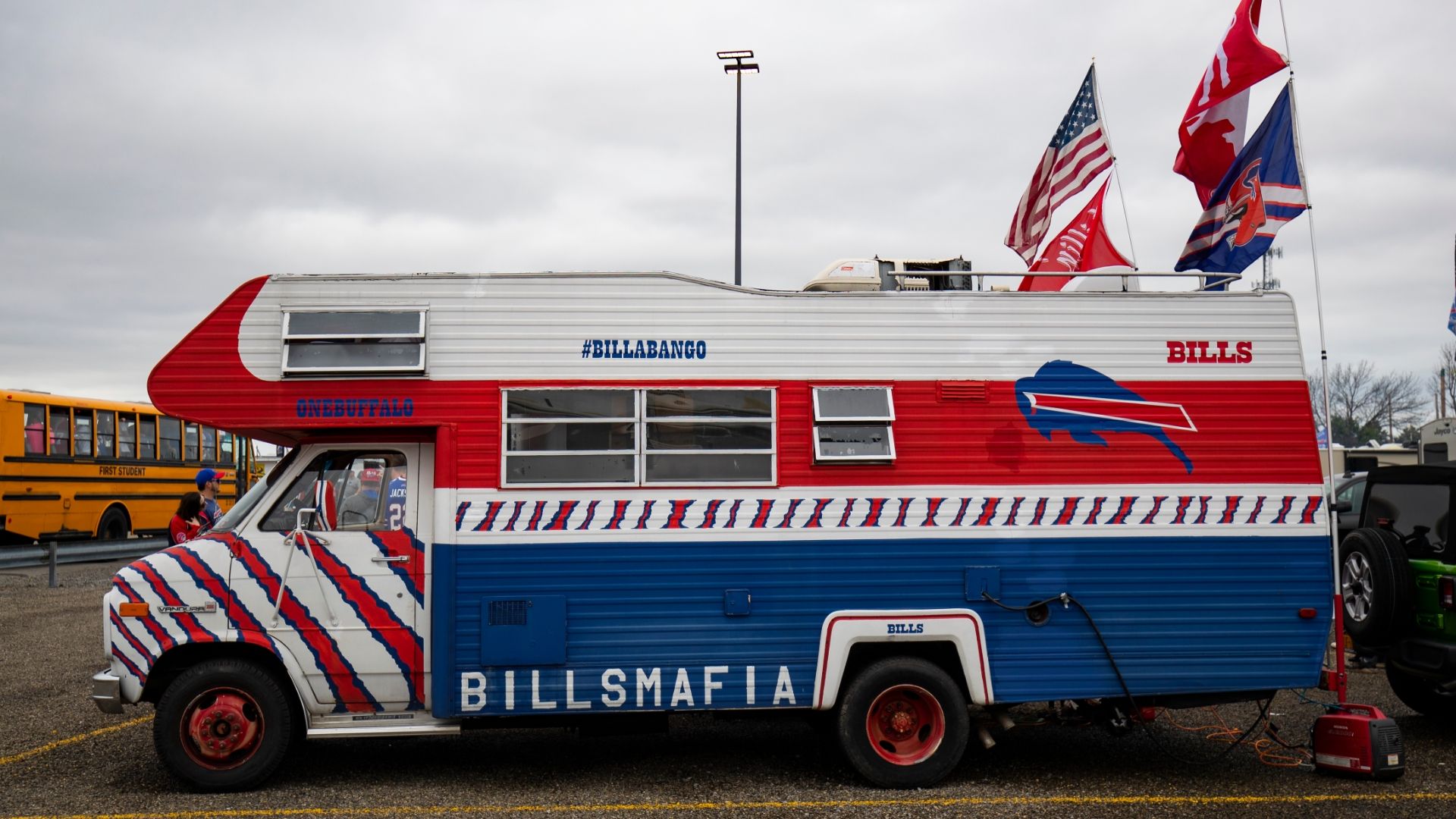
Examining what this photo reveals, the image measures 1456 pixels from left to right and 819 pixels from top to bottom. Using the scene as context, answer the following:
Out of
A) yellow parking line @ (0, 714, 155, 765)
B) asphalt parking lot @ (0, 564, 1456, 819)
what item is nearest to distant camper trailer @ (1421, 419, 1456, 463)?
asphalt parking lot @ (0, 564, 1456, 819)

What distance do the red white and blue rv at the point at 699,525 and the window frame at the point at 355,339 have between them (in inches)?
0.7

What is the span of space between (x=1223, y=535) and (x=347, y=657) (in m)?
5.51

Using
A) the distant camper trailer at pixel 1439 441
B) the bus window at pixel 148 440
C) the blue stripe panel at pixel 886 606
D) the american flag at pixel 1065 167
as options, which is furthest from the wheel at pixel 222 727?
the bus window at pixel 148 440

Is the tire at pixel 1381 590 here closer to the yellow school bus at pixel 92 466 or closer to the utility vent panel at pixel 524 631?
the utility vent panel at pixel 524 631

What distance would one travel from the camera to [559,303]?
686 centimetres

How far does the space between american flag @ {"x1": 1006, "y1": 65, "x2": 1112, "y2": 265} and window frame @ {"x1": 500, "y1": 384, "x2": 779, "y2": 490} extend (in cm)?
539

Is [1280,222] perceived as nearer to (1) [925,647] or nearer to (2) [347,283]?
(1) [925,647]

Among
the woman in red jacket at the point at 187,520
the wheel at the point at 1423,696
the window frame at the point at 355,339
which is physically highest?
the window frame at the point at 355,339

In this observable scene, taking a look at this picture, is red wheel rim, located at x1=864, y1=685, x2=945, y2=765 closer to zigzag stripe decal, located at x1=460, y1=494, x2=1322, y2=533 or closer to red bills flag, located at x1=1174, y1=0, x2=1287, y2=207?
zigzag stripe decal, located at x1=460, y1=494, x2=1322, y2=533

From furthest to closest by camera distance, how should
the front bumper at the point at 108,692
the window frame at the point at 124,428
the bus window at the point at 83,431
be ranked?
1. the window frame at the point at 124,428
2. the bus window at the point at 83,431
3. the front bumper at the point at 108,692

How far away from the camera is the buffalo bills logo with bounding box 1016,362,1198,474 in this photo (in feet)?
22.6

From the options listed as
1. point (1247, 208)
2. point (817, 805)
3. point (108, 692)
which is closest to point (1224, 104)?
point (1247, 208)

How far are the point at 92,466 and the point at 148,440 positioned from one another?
56.4 inches

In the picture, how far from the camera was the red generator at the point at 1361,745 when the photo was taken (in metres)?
6.64
